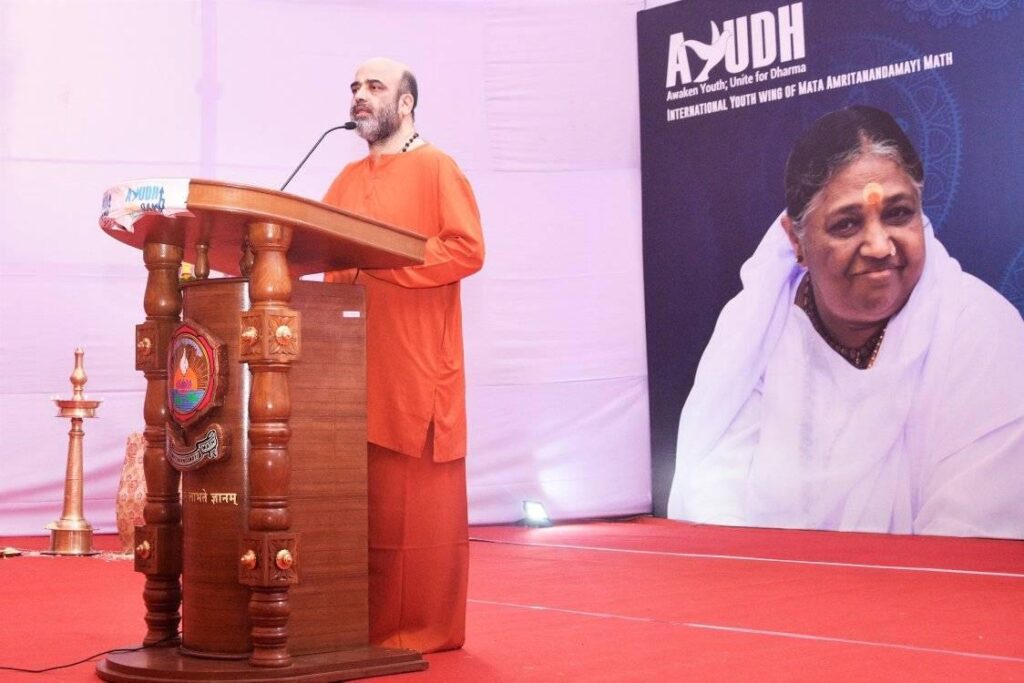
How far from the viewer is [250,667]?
2818mm

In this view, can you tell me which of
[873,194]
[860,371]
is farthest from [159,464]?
[873,194]

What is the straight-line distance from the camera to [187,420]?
296 cm

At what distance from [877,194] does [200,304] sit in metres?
4.92

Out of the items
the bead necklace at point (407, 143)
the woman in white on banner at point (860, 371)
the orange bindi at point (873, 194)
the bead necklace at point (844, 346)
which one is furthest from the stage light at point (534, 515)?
the bead necklace at point (407, 143)

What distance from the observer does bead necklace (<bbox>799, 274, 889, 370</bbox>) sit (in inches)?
281

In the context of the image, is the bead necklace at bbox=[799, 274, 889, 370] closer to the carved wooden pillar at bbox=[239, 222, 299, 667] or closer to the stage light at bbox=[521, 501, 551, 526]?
the stage light at bbox=[521, 501, 551, 526]

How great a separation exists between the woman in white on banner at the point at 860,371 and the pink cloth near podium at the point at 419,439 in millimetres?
4048

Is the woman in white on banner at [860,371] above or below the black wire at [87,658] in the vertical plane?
above

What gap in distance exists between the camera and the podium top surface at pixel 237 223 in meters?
2.79

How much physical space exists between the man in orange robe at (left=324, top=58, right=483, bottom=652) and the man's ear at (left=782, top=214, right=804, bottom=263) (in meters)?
4.34

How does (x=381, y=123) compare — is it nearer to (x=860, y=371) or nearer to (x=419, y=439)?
(x=419, y=439)

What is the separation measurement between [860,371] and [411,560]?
4.35m

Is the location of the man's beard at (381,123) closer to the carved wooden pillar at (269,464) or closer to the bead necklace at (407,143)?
the bead necklace at (407,143)

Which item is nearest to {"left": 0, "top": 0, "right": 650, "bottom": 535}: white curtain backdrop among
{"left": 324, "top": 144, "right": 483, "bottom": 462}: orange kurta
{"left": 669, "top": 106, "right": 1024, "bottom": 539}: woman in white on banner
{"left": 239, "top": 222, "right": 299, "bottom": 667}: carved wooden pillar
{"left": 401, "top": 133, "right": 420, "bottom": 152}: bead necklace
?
{"left": 669, "top": 106, "right": 1024, "bottom": 539}: woman in white on banner
